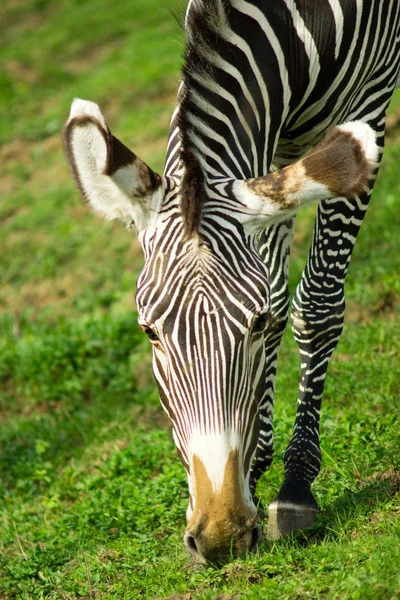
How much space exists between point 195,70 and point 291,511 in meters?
2.41

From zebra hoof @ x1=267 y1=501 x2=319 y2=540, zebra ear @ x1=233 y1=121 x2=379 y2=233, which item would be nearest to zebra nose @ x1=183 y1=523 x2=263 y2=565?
zebra hoof @ x1=267 y1=501 x2=319 y2=540

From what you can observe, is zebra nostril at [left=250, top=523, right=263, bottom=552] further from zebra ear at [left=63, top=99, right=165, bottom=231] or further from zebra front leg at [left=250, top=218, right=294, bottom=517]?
zebra front leg at [left=250, top=218, right=294, bottom=517]

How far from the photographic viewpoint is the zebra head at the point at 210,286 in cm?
352

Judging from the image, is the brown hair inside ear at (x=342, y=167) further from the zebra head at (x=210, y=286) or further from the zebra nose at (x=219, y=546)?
the zebra nose at (x=219, y=546)

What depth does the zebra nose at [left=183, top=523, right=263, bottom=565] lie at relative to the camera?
3.49 metres

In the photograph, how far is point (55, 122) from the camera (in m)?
15.0

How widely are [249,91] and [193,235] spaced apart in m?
1.08

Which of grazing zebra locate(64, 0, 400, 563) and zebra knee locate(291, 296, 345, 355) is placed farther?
zebra knee locate(291, 296, 345, 355)

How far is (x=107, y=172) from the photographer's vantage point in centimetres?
377

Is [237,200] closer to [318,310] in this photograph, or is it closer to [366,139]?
[366,139]

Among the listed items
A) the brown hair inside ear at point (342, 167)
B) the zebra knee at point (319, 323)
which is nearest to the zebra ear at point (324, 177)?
→ the brown hair inside ear at point (342, 167)

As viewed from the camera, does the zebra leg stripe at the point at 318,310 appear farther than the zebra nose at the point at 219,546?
Yes

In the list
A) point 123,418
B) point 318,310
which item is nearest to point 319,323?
point 318,310

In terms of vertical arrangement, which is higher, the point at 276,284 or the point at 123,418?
the point at 276,284
